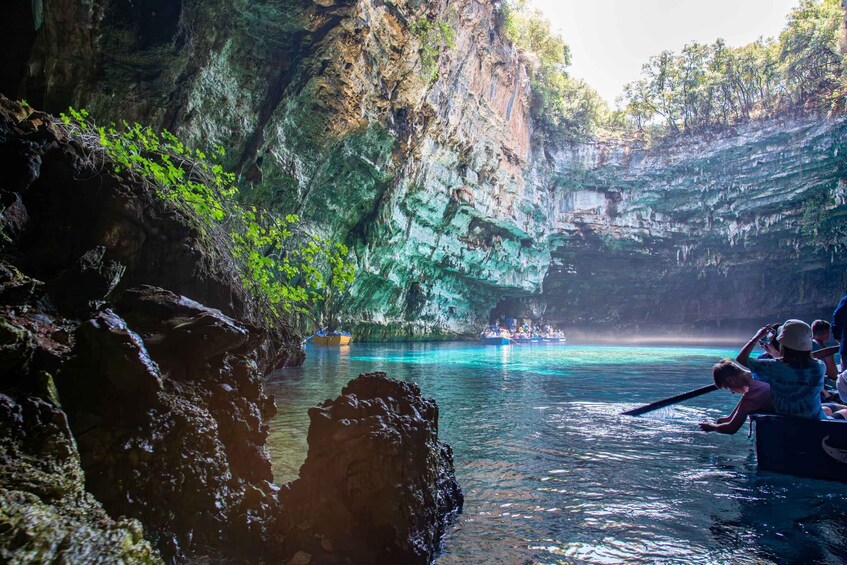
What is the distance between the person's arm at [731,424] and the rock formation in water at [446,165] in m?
11.7

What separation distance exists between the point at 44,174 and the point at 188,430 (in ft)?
12.7

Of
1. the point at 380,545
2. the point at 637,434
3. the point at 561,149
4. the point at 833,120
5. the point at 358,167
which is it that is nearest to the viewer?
the point at 380,545

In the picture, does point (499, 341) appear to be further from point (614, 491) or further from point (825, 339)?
point (614, 491)

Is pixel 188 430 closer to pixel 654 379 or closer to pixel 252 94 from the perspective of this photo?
pixel 654 379

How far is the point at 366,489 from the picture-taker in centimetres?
250

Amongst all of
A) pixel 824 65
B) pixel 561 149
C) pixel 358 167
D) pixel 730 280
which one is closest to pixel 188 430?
pixel 358 167

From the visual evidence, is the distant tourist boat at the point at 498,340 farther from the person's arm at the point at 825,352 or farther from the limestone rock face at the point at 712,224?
the person's arm at the point at 825,352

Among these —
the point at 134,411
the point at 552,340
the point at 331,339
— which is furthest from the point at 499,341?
the point at 134,411

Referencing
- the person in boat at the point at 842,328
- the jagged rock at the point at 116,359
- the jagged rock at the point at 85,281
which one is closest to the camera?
the jagged rock at the point at 116,359

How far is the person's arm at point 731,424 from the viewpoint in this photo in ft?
16.5

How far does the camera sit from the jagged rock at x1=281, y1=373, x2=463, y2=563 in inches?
95.2

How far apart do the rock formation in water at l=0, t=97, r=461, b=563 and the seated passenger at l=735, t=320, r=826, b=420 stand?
3.35m

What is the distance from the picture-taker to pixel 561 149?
114 feet

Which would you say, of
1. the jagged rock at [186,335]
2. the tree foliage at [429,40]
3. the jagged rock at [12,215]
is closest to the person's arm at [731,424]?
the jagged rock at [186,335]
